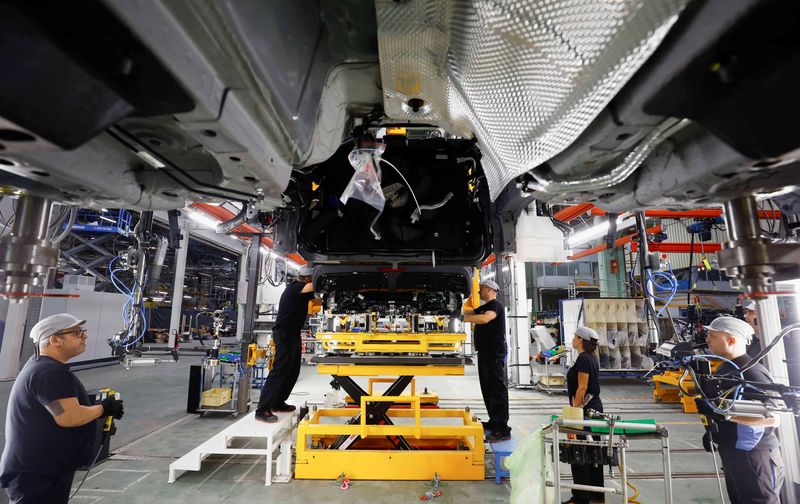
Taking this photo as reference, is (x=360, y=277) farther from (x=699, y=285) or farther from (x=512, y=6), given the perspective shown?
(x=699, y=285)

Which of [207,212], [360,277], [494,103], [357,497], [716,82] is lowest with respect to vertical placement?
[357,497]

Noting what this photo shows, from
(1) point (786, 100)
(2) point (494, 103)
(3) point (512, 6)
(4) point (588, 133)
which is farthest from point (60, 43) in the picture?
(1) point (786, 100)

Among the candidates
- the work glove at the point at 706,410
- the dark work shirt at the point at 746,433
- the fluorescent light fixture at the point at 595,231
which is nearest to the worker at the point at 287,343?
the work glove at the point at 706,410

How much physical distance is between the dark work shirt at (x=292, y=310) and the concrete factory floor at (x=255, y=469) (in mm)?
1390

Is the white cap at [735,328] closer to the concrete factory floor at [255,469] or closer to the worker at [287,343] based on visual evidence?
the concrete factory floor at [255,469]

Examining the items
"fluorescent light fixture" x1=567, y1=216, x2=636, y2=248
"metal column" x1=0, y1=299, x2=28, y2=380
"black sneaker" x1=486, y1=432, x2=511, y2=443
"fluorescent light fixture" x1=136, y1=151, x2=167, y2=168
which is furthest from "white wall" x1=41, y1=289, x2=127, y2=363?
"fluorescent light fixture" x1=567, y1=216, x2=636, y2=248

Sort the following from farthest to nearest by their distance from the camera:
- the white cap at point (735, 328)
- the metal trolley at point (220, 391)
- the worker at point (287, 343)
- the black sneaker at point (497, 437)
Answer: the metal trolley at point (220, 391) → the worker at point (287, 343) → the black sneaker at point (497, 437) → the white cap at point (735, 328)

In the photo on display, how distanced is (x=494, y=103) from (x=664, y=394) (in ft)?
26.4

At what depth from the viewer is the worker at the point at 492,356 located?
395cm

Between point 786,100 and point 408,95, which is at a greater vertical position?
point 408,95

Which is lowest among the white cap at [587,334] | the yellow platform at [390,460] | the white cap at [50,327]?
the yellow platform at [390,460]

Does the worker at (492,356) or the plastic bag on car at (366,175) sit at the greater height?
the plastic bag on car at (366,175)

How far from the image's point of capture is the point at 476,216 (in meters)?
3.08

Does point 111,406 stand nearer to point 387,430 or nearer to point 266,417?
point 266,417
